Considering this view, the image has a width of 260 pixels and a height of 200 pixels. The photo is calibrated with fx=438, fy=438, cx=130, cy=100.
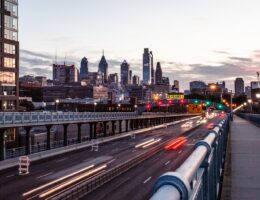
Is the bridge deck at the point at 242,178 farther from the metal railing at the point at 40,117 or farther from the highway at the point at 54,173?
the metal railing at the point at 40,117

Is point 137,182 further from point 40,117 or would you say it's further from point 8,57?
point 8,57

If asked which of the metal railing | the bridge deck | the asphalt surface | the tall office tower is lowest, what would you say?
the asphalt surface

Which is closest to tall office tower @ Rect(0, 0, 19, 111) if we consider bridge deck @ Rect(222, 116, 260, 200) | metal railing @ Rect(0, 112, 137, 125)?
metal railing @ Rect(0, 112, 137, 125)

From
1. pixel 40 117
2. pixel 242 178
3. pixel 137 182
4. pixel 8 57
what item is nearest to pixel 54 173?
pixel 137 182

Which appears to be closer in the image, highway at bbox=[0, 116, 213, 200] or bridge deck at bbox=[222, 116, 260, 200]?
bridge deck at bbox=[222, 116, 260, 200]

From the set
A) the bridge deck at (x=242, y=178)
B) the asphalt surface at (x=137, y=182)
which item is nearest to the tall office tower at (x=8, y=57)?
the asphalt surface at (x=137, y=182)

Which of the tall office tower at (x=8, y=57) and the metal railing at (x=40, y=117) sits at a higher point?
the tall office tower at (x=8, y=57)

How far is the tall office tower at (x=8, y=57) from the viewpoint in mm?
95000

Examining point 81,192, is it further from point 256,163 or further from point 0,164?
point 0,164

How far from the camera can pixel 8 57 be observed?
97.3 m

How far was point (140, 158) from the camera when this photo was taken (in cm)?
5250

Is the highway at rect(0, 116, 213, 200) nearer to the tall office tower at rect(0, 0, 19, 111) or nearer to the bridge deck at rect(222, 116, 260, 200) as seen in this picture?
the bridge deck at rect(222, 116, 260, 200)

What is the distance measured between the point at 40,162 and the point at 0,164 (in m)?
6.31

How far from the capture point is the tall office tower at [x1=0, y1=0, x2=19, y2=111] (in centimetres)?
9500
